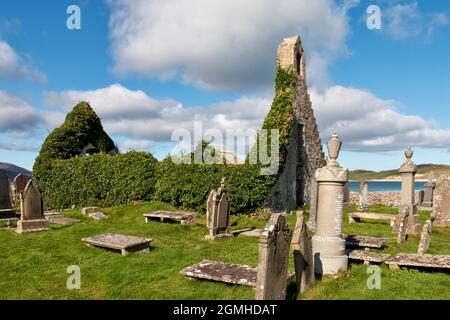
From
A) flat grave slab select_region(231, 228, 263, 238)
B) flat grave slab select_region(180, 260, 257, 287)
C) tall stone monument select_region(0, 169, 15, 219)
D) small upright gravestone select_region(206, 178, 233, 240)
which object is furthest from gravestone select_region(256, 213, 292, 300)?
tall stone monument select_region(0, 169, 15, 219)

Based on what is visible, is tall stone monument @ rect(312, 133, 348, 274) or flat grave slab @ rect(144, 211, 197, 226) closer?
tall stone monument @ rect(312, 133, 348, 274)

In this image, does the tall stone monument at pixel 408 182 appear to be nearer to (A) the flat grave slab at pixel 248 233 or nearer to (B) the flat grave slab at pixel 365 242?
(B) the flat grave slab at pixel 365 242

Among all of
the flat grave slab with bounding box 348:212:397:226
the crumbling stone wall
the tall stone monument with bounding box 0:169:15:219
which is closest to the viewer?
the tall stone monument with bounding box 0:169:15:219

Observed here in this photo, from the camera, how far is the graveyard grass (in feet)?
22.2

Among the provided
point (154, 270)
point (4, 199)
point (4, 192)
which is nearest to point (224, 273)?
point (154, 270)

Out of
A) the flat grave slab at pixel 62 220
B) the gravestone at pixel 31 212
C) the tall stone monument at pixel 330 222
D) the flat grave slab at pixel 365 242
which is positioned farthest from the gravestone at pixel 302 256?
the flat grave slab at pixel 62 220

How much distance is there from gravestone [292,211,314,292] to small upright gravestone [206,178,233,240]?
562 centimetres

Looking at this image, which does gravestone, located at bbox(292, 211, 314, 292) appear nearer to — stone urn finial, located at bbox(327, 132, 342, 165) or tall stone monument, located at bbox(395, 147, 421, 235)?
stone urn finial, located at bbox(327, 132, 342, 165)

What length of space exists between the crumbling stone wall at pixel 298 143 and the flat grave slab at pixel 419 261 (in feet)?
32.5

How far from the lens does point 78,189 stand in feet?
71.3

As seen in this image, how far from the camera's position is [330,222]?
813cm

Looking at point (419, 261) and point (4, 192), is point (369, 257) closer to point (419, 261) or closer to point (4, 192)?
point (419, 261)

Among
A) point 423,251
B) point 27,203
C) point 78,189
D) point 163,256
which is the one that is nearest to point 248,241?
point 163,256

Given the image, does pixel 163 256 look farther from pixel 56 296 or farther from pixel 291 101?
pixel 291 101
